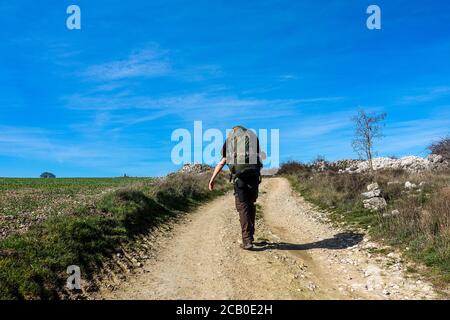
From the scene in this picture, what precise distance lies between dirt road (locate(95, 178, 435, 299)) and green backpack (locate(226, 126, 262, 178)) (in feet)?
6.41

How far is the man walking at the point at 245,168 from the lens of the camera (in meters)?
9.47

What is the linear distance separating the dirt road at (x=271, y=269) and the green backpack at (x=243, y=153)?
1954 millimetres

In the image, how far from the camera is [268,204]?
20.2 meters

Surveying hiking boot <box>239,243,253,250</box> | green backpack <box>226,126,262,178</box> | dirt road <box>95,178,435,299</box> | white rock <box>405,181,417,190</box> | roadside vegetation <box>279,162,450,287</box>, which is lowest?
dirt road <box>95,178,435,299</box>

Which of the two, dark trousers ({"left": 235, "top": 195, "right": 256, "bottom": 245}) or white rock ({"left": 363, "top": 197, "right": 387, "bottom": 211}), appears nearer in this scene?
dark trousers ({"left": 235, "top": 195, "right": 256, "bottom": 245})

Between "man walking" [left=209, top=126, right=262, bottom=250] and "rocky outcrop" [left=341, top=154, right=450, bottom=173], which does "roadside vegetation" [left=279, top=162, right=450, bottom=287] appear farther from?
"rocky outcrop" [left=341, top=154, right=450, bottom=173]

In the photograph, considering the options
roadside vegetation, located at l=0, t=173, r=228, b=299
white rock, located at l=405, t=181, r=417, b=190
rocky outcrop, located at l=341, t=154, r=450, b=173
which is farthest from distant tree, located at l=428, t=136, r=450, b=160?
roadside vegetation, located at l=0, t=173, r=228, b=299

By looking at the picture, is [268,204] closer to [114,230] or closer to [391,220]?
[391,220]

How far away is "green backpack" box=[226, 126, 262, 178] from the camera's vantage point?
946 cm

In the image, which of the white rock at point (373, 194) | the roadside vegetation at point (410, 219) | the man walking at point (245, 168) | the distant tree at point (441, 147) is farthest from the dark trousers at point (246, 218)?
the distant tree at point (441, 147)

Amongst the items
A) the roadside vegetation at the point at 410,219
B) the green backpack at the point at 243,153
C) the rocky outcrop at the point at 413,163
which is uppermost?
the rocky outcrop at the point at 413,163

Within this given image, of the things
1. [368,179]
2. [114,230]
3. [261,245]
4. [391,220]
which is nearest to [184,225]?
[114,230]

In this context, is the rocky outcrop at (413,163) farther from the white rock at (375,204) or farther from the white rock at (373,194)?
the white rock at (375,204)
